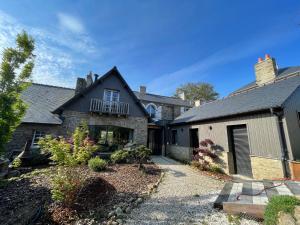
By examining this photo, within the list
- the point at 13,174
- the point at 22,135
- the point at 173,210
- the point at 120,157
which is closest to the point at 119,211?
the point at 173,210

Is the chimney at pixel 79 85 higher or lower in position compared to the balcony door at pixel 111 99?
higher

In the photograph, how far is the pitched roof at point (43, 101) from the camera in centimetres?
1061

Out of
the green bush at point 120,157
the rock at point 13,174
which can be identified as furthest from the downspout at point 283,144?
the rock at point 13,174

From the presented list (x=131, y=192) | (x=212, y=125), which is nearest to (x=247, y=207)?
(x=131, y=192)

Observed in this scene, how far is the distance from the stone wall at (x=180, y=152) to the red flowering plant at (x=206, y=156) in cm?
160

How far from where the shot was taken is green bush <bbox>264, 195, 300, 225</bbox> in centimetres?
285

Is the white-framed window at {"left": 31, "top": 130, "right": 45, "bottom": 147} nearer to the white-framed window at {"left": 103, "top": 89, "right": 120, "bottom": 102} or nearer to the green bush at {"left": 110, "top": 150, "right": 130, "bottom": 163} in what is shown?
the white-framed window at {"left": 103, "top": 89, "right": 120, "bottom": 102}

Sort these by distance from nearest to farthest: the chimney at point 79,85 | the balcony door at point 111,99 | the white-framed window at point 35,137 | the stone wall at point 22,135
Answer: the stone wall at point 22,135 < the white-framed window at point 35,137 < the balcony door at point 111,99 < the chimney at point 79,85

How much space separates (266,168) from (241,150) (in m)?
1.65

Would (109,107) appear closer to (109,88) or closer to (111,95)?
(111,95)

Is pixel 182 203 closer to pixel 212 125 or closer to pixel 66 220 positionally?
pixel 66 220

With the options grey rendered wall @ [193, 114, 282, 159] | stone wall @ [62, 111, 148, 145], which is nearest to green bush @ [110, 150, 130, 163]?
stone wall @ [62, 111, 148, 145]

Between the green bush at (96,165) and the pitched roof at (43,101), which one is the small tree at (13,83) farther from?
the pitched roof at (43,101)

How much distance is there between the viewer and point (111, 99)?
42.9 feet
